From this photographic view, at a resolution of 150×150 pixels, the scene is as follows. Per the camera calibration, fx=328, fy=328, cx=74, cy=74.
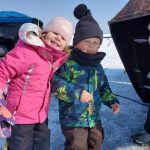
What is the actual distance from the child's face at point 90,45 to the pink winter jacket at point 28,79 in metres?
0.23

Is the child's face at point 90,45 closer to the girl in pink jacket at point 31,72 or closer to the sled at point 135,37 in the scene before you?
the girl in pink jacket at point 31,72

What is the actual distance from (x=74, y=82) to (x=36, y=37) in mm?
440

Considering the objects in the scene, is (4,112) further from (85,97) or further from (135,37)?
(135,37)

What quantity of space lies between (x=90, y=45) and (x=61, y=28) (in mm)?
278

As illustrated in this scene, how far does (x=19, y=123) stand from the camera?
6.93 ft

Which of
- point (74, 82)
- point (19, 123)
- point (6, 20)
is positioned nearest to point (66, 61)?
point (74, 82)

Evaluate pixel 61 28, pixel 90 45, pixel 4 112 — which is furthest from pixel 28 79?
pixel 90 45

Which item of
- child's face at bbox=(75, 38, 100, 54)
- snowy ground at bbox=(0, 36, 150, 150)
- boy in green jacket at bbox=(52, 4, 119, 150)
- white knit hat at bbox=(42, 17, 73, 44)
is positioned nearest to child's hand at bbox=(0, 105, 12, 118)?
boy in green jacket at bbox=(52, 4, 119, 150)

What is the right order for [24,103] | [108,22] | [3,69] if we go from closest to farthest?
[3,69], [24,103], [108,22]

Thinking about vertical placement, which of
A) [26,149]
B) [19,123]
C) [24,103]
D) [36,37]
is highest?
[36,37]

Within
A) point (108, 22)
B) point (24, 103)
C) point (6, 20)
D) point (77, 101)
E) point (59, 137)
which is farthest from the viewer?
point (6, 20)

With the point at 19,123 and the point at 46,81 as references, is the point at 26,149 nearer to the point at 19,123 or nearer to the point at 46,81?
the point at 19,123

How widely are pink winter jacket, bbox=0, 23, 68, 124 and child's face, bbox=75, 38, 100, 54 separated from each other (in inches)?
9.0

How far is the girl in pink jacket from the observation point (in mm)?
2002
